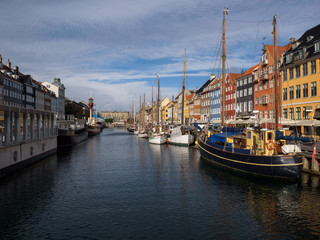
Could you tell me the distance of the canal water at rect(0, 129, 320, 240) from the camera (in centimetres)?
1582

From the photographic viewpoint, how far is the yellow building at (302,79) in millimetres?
45156

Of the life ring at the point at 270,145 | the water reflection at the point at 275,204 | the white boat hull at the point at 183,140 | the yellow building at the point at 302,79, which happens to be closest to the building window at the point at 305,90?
the yellow building at the point at 302,79

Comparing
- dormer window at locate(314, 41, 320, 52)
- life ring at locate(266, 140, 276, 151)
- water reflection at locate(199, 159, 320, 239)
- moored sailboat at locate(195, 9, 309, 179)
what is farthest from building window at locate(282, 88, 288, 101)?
water reflection at locate(199, 159, 320, 239)

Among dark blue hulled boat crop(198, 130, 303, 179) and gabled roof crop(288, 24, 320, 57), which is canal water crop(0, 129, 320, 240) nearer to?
dark blue hulled boat crop(198, 130, 303, 179)

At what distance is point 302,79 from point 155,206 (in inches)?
1584

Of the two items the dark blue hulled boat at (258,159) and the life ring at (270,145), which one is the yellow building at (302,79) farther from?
the life ring at (270,145)

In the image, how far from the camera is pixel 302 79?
160 ft

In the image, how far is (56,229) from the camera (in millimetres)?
16156

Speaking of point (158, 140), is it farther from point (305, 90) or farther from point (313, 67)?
point (313, 67)

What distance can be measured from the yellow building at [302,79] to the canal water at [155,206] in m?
22.8

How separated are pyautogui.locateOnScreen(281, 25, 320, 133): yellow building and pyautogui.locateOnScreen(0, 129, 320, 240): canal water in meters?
22.8

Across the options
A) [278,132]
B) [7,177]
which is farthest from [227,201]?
[7,177]

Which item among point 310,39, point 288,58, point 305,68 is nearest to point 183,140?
point 288,58

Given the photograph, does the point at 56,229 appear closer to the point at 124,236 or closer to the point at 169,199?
the point at 124,236
